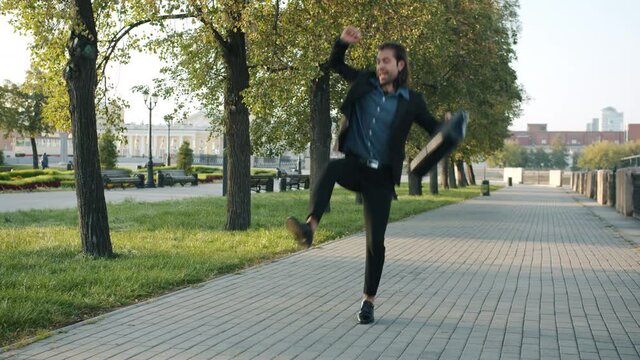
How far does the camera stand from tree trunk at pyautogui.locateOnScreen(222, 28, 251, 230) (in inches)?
A: 549

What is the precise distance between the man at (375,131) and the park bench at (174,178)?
108ft

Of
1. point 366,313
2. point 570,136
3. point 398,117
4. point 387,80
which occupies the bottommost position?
point 366,313

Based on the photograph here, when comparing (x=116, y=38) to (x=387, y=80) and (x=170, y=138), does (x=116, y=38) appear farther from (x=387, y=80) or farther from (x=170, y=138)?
(x=170, y=138)

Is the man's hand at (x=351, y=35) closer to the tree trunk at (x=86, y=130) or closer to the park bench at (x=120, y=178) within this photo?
the tree trunk at (x=86, y=130)

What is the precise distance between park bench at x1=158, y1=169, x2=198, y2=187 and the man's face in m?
33.1

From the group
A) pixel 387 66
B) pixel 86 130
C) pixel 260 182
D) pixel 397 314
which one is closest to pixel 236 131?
pixel 86 130

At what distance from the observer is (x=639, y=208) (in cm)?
1934

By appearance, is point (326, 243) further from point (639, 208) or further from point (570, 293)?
point (639, 208)

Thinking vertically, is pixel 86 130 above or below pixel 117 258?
above

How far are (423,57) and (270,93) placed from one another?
31.1 feet

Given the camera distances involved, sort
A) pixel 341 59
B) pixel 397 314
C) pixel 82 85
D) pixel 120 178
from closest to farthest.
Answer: pixel 341 59 → pixel 397 314 → pixel 82 85 → pixel 120 178

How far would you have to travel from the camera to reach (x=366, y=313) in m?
5.89

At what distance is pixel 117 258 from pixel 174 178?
30008 millimetres

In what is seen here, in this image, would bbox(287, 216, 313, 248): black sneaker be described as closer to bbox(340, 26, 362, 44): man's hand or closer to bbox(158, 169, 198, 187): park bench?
bbox(340, 26, 362, 44): man's hand
